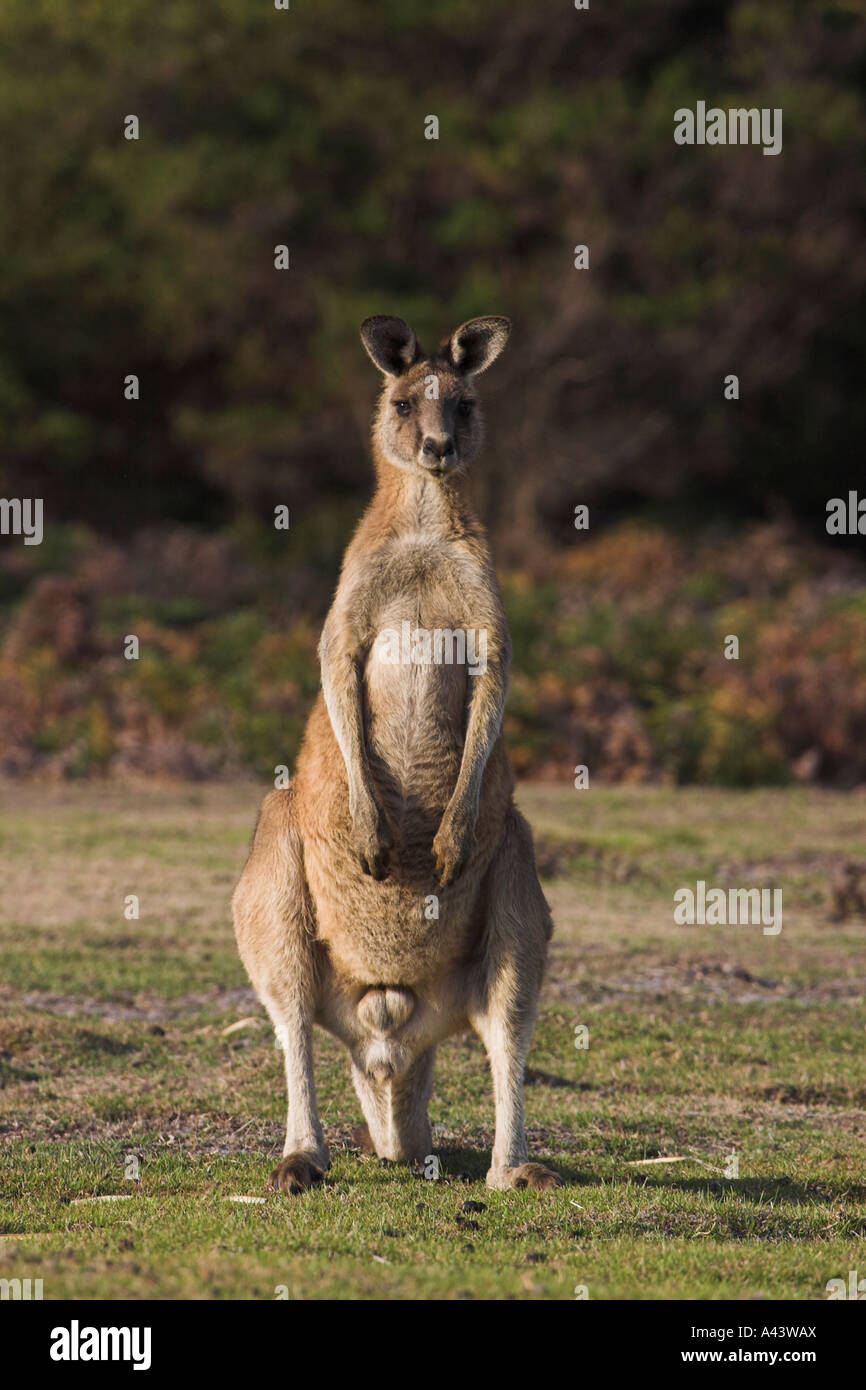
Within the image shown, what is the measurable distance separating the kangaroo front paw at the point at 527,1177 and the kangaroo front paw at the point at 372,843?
2.96 ft

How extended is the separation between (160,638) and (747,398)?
1147cm

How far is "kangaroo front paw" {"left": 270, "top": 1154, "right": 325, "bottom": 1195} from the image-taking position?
16.2ft

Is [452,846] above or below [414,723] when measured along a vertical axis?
below

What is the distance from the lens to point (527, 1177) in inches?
198

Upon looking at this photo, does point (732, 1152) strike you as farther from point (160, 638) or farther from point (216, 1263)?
point (160, 638)

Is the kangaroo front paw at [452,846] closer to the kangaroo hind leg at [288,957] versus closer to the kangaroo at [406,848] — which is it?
the kangaroo at [406,848]

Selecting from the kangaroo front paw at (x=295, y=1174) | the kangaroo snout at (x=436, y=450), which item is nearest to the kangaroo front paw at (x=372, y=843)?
the kangaroo front paw at (x=295, y=1174)

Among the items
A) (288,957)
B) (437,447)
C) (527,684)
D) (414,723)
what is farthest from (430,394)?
(527,684)

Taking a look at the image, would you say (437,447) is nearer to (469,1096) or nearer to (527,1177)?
(527,1177)

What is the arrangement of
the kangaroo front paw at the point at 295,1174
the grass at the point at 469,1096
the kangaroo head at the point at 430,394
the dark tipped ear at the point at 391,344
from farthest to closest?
1. the dark tipped ear at the point at 391,344
2. the kangaroo head at the point at 430,394
3. the kangaroo front paw at the point at 295,1174
4. the grass at the point at 469,1096

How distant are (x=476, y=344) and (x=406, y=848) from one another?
5.49 feet

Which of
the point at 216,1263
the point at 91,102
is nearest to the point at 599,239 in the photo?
the point at 91,102

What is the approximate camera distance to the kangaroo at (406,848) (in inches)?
205

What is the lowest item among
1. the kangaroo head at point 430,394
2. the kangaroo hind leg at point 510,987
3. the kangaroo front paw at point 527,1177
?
the kangaroo front paw at point 527,1177
